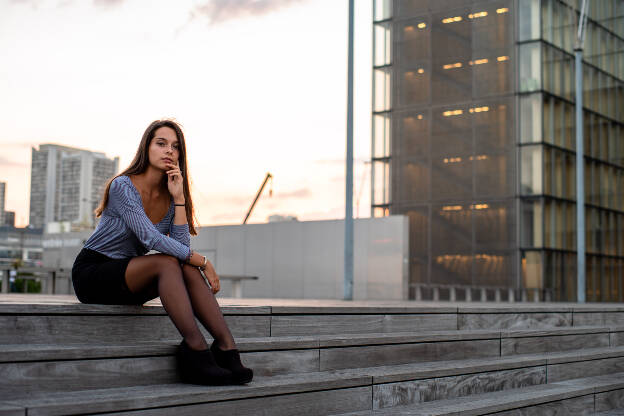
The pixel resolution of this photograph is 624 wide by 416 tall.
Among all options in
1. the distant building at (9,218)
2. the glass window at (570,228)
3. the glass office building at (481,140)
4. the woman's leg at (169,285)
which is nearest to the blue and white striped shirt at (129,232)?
the woman's leg at (169,285)

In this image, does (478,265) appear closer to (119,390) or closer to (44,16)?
(44,16)

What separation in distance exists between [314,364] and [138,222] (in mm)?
1505

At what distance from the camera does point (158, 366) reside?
3900mm

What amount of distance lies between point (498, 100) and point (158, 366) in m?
25.4

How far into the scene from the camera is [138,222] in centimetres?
414

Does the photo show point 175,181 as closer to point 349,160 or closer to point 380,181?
point 349,160

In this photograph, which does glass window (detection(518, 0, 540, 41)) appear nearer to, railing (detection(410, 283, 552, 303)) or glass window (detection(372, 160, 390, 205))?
glass window (detection(372, 160, 390, 205))

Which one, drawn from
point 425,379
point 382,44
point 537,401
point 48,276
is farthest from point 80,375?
point 382,44

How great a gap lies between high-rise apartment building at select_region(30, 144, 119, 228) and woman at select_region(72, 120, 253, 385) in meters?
113

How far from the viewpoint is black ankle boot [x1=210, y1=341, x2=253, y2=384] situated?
12.5 ft

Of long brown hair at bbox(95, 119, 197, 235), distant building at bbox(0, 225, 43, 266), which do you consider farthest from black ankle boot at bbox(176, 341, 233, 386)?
distant building at bbox(0, 225, 43, 266)

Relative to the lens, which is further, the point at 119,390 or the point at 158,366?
the point at 158,366

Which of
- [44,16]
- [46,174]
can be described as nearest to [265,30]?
[44,16]

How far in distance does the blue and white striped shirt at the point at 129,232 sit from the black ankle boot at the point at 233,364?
22.6 inches
